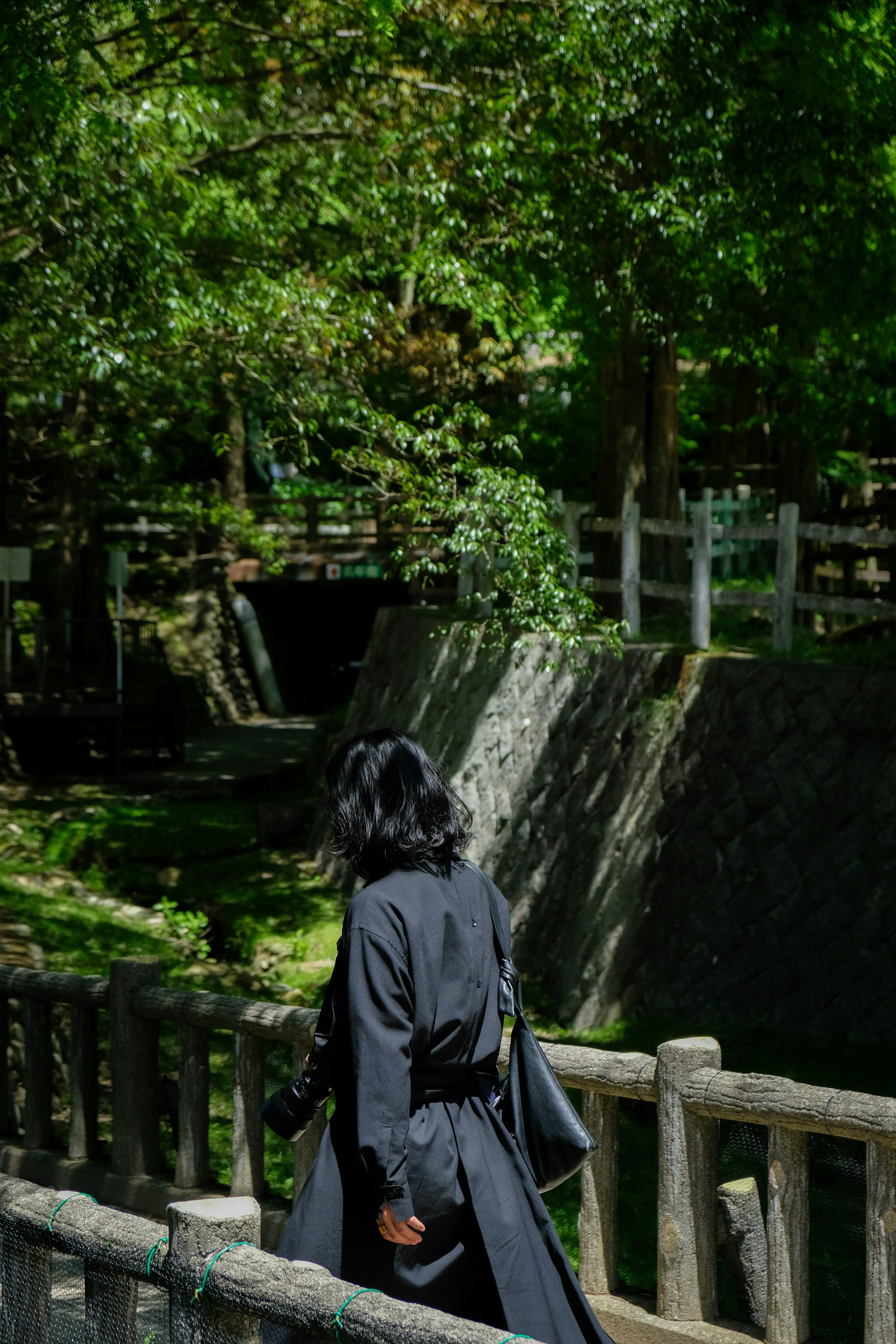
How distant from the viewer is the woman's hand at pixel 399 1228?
105 inches

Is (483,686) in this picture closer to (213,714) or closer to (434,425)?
(434,425)

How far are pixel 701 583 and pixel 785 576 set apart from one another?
67 cm

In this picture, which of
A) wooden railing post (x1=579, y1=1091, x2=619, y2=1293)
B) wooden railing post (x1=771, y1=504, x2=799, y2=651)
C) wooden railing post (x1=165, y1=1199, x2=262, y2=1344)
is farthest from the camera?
wooden railing post (x1=771, y1=504, x2=799, y2=651)

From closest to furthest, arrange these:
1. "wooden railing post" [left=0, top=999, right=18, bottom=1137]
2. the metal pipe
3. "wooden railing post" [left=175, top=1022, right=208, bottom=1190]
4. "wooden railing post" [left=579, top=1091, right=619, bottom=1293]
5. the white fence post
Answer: "wooden railing post" [left=579, top=1091, right=619, bottom=1293], "wooden railing post" [left=175, top=1022, right=208, bottom=1190], "wooden railing post" [left=0, top=999, right=18, bottom=1137], the white fence post, the metal pipe

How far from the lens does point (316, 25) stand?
37.7ft

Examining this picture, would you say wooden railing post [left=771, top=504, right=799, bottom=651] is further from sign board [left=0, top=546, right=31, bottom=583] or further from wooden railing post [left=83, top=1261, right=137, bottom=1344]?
sign board [left=0, top=546, right=31, bottom=583]

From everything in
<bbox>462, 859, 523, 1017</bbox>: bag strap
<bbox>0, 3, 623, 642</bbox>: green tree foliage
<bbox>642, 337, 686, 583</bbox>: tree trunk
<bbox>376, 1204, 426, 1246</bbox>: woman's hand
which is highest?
<bbox>0, 3, 623, 642</bbox>: green tree foliage

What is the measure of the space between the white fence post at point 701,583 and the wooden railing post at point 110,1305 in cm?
843

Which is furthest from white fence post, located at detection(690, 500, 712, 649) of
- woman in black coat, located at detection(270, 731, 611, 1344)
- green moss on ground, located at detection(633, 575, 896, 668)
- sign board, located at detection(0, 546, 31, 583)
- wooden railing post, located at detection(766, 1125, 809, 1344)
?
sign board, located at detection(0, 546, 31, 583)

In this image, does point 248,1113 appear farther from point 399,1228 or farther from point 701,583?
point 701,583

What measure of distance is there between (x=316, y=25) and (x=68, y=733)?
469 inches

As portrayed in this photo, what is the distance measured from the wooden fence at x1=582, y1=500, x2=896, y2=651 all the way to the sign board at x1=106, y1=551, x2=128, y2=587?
34.7 feet

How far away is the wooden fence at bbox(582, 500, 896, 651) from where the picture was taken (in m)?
9.67

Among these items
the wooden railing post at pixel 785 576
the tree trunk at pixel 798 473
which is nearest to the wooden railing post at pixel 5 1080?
the wooden railing post at pixel 785 576
